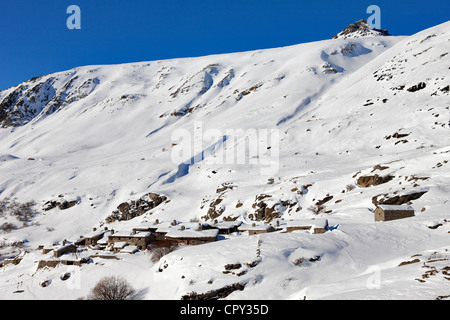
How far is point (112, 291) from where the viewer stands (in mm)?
25297

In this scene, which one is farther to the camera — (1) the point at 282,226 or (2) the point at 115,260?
(1) the point at 282,226

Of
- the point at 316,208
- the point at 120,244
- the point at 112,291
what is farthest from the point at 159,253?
the point at 316,208

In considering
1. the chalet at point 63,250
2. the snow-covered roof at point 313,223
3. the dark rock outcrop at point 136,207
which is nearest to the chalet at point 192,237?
the snow-covered roof at point 313,223

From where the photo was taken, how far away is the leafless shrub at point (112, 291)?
986 inches

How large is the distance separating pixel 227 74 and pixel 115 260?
145m

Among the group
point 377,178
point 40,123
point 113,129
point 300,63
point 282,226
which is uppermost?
point 300,63

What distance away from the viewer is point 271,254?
23.5 m

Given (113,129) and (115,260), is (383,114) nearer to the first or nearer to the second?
(115,260)

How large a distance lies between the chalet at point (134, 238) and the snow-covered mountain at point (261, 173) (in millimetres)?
3178

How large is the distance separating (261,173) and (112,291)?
151ft

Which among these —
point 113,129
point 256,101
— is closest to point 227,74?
point 256,101

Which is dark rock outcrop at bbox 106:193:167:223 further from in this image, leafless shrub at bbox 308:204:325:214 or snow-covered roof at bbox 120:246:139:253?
leafless shrub at bbox 308:204:325:214

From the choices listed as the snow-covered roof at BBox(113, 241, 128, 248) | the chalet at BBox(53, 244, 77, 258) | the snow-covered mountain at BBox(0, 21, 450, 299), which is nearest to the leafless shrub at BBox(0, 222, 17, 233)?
the snow-covered mountain at BBox(0, 21, 450, 299)

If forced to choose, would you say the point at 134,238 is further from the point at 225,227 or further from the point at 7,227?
the point at 7,227
